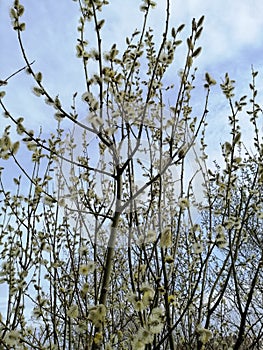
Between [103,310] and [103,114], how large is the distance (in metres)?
0.79

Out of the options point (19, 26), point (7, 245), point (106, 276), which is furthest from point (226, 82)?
point (7, 245)

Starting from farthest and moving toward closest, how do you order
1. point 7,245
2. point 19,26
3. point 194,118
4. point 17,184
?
point 7,245 → point 17,184 → point 194,118 → point 19,26

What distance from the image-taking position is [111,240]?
1.34m

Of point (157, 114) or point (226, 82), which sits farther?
point (226, 82)

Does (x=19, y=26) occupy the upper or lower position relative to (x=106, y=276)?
upper

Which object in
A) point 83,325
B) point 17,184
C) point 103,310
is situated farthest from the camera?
point 17,184

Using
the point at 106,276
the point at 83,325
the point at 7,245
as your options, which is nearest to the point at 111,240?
the point at 106,276

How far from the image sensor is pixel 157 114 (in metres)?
1.88

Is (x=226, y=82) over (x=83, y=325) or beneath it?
over

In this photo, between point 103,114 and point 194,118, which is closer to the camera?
point 103,114

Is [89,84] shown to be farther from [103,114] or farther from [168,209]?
[168,209]

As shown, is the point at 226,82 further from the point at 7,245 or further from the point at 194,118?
the point at 7,245

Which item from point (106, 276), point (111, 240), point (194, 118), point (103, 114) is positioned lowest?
point (106, 276)

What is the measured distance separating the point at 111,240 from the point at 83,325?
41 cm
